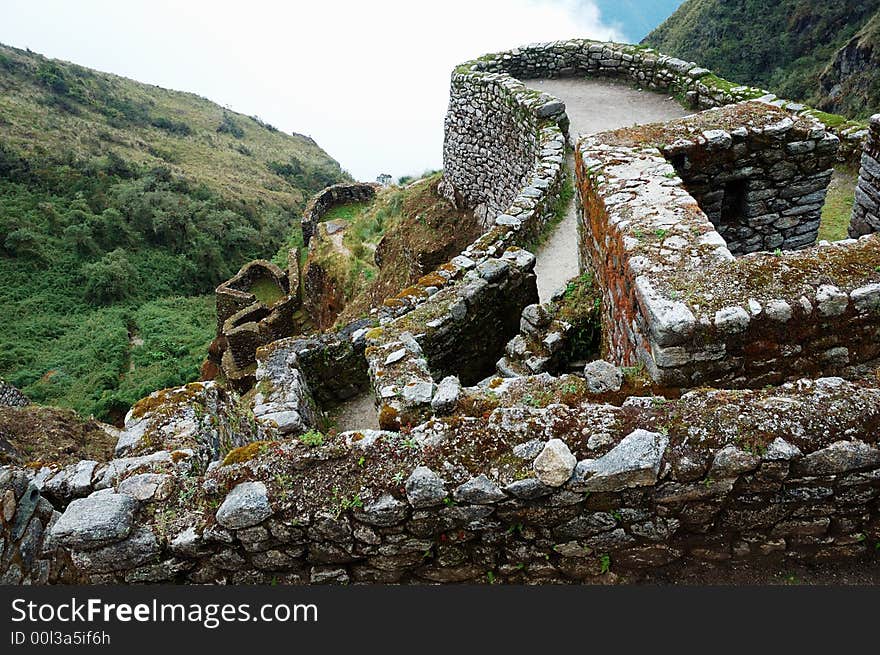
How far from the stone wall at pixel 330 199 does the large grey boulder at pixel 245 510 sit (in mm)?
26206

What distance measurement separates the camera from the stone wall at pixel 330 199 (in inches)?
1139

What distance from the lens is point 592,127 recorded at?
1317 centimetres

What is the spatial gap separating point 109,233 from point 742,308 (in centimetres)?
5046

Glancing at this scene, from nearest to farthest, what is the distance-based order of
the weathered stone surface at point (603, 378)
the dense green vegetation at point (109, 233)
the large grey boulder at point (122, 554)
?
the large grey boulder at point (122, 554) < the weathered stone surface at point (603, 378) < the dense green vegetation at point (109, 233)

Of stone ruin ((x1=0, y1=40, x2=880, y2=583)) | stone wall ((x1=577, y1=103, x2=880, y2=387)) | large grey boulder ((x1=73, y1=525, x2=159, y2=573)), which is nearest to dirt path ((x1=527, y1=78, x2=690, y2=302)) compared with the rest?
stone ruin ((x1=0, y1=40, x2=880, y2=583))

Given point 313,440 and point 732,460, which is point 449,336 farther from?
point 732,460

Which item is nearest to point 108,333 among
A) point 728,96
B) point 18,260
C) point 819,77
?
point 18,260

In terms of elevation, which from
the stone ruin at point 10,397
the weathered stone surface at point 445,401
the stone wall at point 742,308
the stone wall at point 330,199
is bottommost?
the weathered stone surface at point 445,401

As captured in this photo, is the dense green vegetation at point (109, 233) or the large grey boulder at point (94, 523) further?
the dense green vegetation at point (109, 233)

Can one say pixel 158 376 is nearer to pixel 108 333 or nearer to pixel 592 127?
pixel 108 333

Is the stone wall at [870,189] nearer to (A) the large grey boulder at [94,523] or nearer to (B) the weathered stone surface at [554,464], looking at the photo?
(B) the weathered stone surface at [554,464]

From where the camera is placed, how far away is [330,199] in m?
30.4

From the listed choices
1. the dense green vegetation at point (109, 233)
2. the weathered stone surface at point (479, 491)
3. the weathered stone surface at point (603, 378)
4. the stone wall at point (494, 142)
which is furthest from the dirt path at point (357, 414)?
the dense green vegetation at point (109, 233)

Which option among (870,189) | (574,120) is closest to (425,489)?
(870,189)
